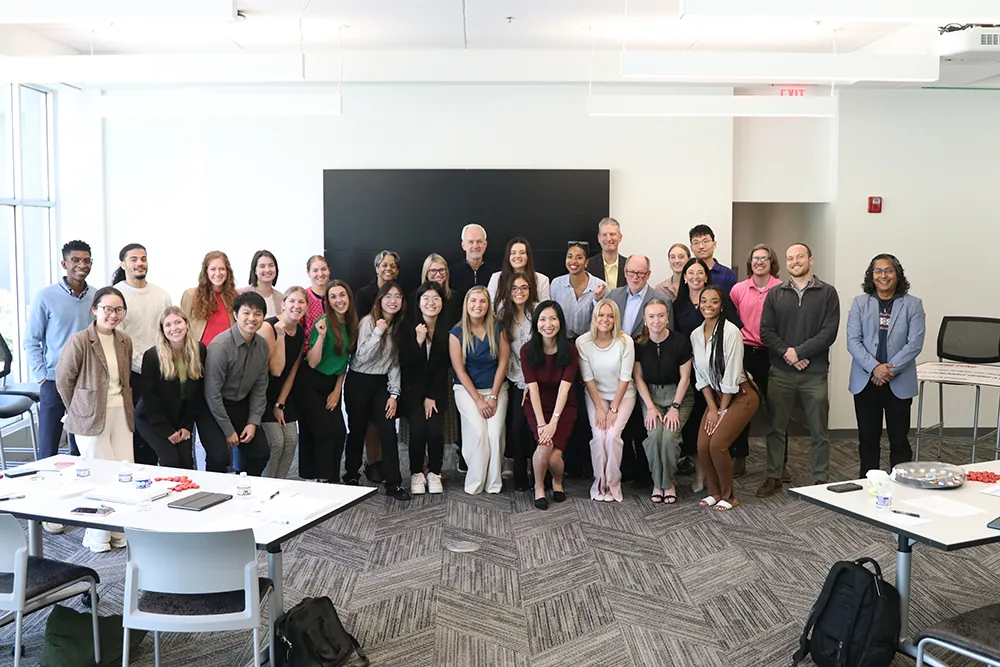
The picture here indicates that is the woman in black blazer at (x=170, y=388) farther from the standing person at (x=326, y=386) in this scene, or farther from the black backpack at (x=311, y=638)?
the black backpack at (x=311, y=638)

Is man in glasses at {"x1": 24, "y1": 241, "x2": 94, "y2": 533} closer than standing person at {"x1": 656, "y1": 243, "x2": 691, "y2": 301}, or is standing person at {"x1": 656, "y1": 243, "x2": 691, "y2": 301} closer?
man in glasses at {"x1": 24, "y1": 241, "x2": 94, "y2": 533}

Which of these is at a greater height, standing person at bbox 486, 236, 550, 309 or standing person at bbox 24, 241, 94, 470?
standing person at bbox 486, 236, 550, 309

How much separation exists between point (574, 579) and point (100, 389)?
2787mm

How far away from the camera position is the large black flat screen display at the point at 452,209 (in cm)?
747

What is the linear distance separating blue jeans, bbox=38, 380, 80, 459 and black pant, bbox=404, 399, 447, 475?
2.13 meters

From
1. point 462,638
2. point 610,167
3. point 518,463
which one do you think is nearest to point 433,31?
point 610,167

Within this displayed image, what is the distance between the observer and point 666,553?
4750 mm

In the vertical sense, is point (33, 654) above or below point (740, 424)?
below

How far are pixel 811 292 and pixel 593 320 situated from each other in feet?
5.17

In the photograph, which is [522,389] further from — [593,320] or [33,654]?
[33,654]

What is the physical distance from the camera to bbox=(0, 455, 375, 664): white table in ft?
10.2

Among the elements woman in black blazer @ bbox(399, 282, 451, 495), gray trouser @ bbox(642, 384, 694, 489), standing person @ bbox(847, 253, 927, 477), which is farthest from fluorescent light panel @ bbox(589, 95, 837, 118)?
gray trouser @ bbox(642, 384, 694, 489)

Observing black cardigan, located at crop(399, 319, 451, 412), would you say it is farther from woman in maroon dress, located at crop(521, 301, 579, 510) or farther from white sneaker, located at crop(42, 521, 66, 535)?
white sneaker, located at crop(42, 521, 66, 535)

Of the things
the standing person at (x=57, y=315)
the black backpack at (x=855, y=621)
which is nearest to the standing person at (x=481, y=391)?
the standing person at (x=57, y=315)
